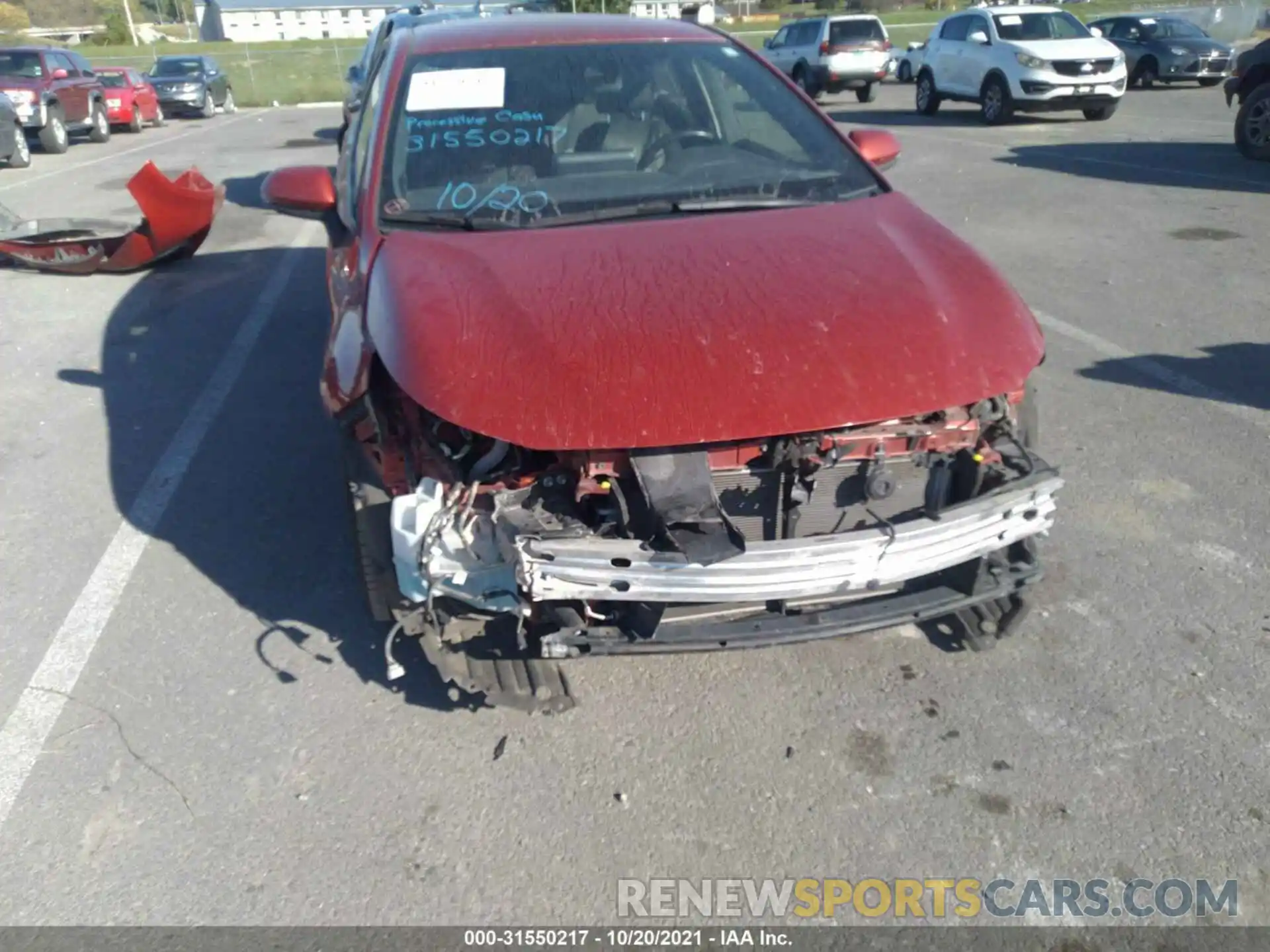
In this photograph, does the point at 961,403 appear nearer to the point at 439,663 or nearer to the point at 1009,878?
the point at 1009,878

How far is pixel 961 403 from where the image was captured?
279 centimetres

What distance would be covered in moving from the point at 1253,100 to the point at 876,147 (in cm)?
1029

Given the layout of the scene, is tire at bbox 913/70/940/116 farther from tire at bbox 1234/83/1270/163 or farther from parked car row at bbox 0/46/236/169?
parked car row at bbox 0/46/236/169

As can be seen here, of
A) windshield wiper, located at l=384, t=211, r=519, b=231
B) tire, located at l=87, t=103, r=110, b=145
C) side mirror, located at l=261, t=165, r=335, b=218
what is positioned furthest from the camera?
tire, located at l=87, t=103, r=110, b=145

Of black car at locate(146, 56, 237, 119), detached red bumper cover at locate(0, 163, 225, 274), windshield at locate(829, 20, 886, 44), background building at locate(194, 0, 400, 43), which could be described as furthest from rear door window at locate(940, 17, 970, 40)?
background building at locate(194, 0, 400, 43)

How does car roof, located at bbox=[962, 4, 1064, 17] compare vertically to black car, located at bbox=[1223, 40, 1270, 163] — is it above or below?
above

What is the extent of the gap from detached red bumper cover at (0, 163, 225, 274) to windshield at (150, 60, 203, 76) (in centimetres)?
2036

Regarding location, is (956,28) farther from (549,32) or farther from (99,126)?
(549,32)

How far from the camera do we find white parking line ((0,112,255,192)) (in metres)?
14.1

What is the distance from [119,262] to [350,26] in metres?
79.4

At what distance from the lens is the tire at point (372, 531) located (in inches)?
117

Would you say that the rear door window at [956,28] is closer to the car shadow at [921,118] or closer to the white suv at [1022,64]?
the white suv at [1022,64]

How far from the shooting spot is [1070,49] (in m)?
16.1

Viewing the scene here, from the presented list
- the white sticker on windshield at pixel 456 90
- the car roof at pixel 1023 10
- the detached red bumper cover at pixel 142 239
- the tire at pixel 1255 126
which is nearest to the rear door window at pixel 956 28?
the car roof at pixel 1023 10
